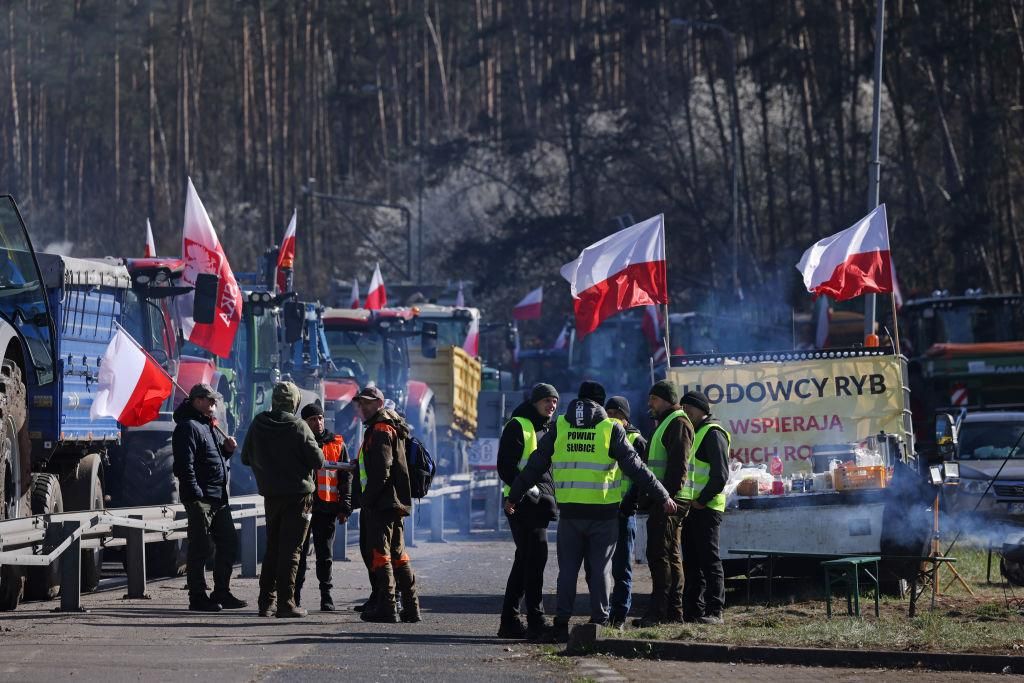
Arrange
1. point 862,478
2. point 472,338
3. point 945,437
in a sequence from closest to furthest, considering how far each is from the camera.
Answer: point 862,478, point 945,437, point 472,338

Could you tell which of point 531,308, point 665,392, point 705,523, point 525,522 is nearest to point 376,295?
point 531,308

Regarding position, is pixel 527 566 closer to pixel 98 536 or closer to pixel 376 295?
pixel 98 536

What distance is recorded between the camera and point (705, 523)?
42.9ft

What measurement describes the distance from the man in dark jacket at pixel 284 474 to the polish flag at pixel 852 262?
721 cm

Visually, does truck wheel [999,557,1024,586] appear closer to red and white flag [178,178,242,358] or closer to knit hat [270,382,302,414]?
knit hat [270,382,302,414]

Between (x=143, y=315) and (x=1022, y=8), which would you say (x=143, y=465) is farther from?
(x=1022, y=8)

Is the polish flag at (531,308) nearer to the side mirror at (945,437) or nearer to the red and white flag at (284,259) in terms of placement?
the red and white flag at (284,259)

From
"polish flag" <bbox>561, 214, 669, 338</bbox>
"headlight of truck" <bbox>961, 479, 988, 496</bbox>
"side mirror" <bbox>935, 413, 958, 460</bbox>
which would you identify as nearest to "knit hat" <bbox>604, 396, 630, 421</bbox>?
"side mirror" <bbox>935, 413, 958, 460</bbox>

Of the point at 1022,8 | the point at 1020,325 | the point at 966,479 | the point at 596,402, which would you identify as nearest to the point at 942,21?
the point at 1022,8

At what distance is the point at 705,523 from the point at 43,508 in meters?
5.27

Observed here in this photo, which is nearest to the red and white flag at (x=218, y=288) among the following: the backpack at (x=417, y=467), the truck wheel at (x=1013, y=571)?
the backpack at (x=417, y=467)

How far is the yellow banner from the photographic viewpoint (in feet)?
54.8

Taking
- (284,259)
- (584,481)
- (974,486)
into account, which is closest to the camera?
(584,481)

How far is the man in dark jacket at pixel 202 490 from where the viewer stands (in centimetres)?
1356
